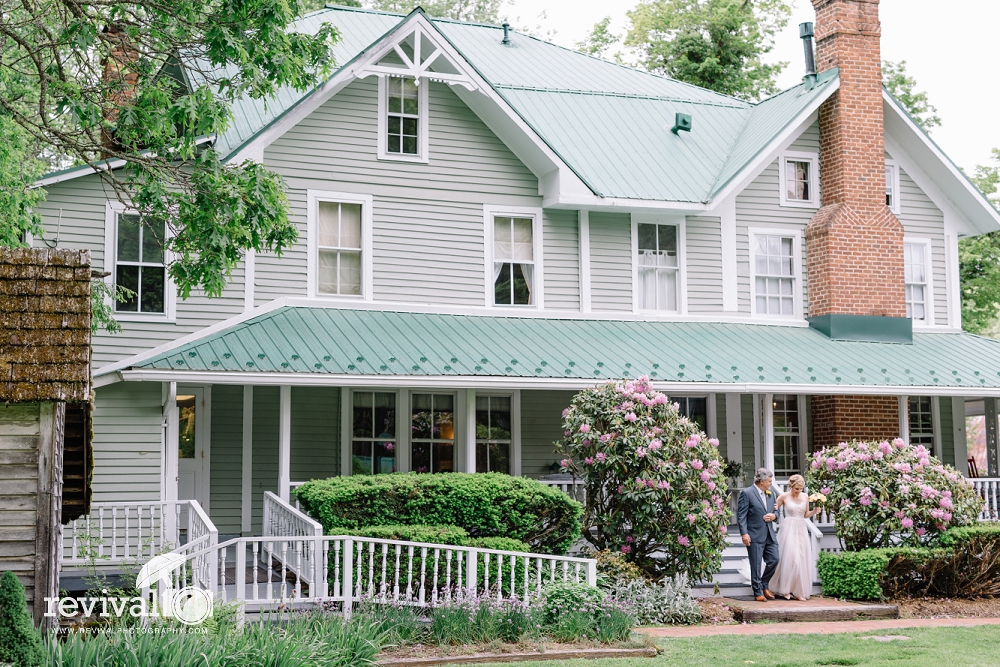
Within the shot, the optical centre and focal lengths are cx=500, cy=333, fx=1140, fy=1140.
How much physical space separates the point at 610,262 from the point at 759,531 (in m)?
5.83

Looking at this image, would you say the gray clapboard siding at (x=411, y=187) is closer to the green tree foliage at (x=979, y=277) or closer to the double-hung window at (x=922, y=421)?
the double-hung window at (x=922, y=421)

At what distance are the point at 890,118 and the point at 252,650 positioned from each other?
16351mm

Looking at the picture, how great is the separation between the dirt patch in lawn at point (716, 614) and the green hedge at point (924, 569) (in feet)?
6.33

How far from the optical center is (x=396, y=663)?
1077 centimetres

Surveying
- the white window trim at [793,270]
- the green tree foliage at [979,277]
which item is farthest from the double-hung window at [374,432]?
Result: the green tree foliage at [979,277]

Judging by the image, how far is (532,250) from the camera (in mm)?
18906

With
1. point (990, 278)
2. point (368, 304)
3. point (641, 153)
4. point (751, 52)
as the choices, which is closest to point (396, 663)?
point (368, 304)

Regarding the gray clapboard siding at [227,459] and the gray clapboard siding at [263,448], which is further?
the gray clapboard siding at [263,448]

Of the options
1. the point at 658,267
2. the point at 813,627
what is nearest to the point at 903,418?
the point at 658,267

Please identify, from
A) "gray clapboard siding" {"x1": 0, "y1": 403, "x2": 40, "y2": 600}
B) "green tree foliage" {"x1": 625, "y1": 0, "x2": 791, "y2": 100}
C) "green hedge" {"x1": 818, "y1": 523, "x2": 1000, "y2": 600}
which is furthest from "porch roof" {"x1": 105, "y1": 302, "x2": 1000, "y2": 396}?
"green tree foliage" {"x1": 625, "y1": 0, "x2": 791, "y2": 100}

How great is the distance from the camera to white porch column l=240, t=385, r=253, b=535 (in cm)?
1750

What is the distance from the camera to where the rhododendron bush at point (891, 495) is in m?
15.8

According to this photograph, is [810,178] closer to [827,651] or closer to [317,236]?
[317,236]

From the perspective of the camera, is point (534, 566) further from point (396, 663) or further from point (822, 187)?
point (822, 187)
